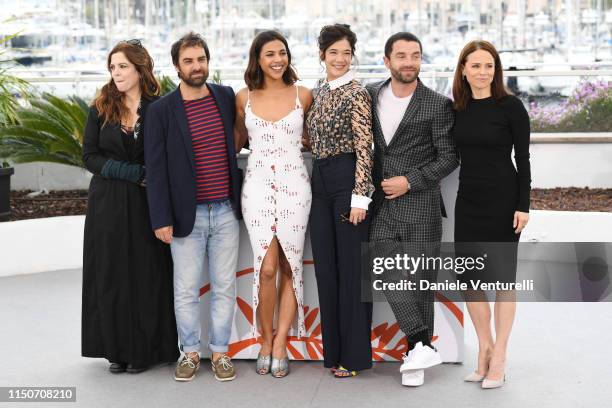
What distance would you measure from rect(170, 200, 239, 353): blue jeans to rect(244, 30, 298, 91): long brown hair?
58cm

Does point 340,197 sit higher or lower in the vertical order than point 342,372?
higher

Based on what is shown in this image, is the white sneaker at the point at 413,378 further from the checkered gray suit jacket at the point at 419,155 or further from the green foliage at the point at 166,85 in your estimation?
the green foliage at the point at 166,85

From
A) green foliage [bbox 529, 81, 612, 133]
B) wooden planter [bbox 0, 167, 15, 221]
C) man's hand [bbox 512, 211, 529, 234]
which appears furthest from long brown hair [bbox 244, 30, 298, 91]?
green foliage [bbox 529, 81, 612, 133]

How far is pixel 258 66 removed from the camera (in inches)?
178

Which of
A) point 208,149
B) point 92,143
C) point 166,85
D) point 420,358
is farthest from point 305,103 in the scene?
point 166,85

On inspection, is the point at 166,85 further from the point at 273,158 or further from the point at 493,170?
the point at 493,170

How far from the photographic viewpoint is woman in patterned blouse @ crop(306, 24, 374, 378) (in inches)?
172

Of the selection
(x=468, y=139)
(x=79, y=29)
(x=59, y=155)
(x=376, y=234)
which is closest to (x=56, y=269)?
(x=59, y=155)

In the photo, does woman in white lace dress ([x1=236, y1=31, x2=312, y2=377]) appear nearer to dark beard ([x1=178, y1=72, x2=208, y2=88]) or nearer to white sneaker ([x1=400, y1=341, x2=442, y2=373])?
dark beard ([x1=178, y1=72, x2=208, y2=88])

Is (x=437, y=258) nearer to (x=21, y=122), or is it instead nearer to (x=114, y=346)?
(x=114, y=346)

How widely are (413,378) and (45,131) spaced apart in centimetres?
460

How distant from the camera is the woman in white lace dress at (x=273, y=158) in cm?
449

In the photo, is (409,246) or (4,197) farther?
(4,197)

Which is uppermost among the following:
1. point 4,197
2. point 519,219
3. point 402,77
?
point 402,77
